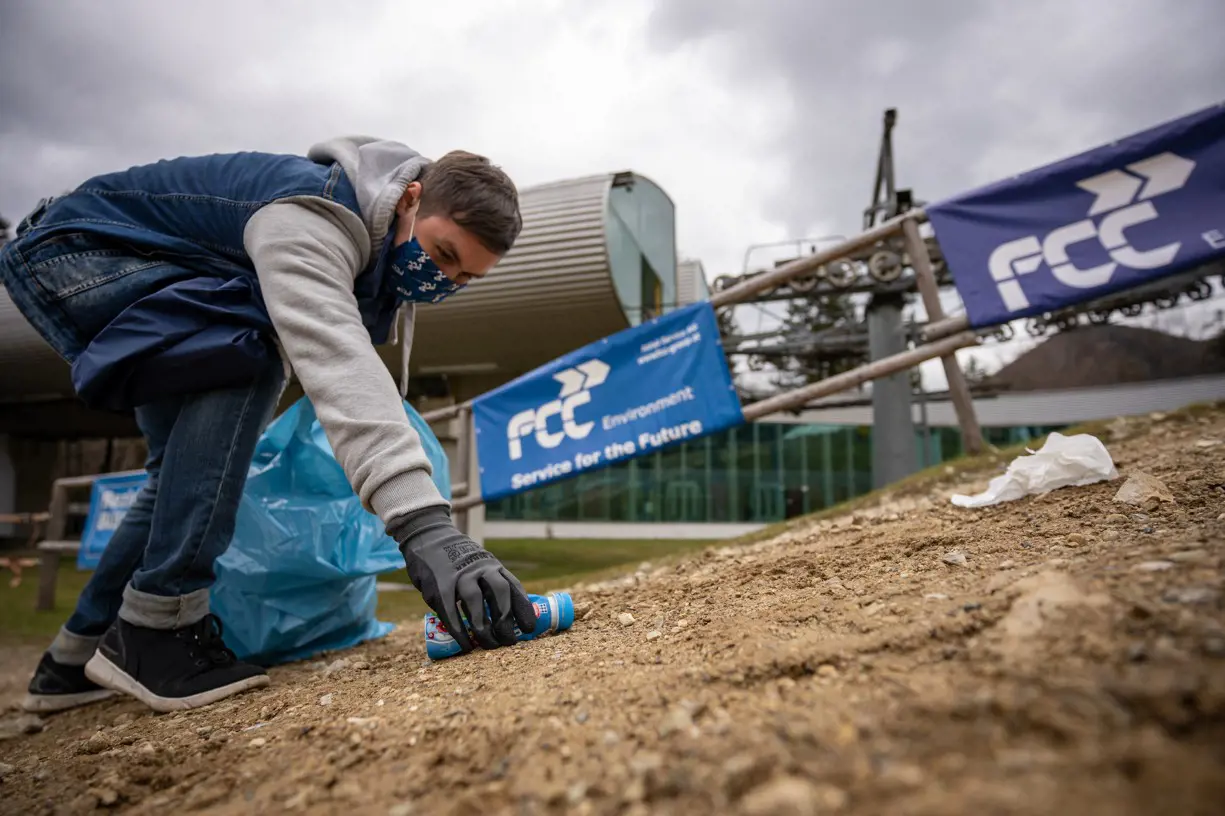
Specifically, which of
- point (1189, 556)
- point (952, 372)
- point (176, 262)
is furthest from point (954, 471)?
point (176, 262)

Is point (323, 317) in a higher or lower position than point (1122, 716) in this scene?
higher

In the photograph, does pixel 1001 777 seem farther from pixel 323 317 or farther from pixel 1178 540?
pixel 323 317

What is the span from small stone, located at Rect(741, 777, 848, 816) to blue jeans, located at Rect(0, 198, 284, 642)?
1.23m

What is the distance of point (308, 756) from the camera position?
742mm

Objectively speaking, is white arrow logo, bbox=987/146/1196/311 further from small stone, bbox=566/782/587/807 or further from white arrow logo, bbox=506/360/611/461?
small stone, bbox=566/782/587/807

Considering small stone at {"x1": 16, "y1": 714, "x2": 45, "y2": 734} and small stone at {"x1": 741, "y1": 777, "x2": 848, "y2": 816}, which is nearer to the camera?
small stone at {"x1": 741, "y1": 777, "x2": 848, "y2": 816}

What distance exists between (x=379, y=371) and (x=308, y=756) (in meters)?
0.64

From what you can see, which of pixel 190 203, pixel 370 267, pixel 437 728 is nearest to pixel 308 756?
pixel 437 728

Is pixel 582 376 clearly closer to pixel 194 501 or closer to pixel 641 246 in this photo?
pixel 194 501

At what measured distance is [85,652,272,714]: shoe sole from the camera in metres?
1.21

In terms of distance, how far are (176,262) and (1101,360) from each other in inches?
760

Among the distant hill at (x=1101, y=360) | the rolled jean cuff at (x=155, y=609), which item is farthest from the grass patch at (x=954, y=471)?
the distant hill at (x=1101, y=360)

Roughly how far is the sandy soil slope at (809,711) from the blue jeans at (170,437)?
246 millimetres

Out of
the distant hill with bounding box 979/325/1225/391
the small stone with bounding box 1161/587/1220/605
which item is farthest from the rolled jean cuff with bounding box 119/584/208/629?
the distant hill with bounding box 979/325/1225/391
